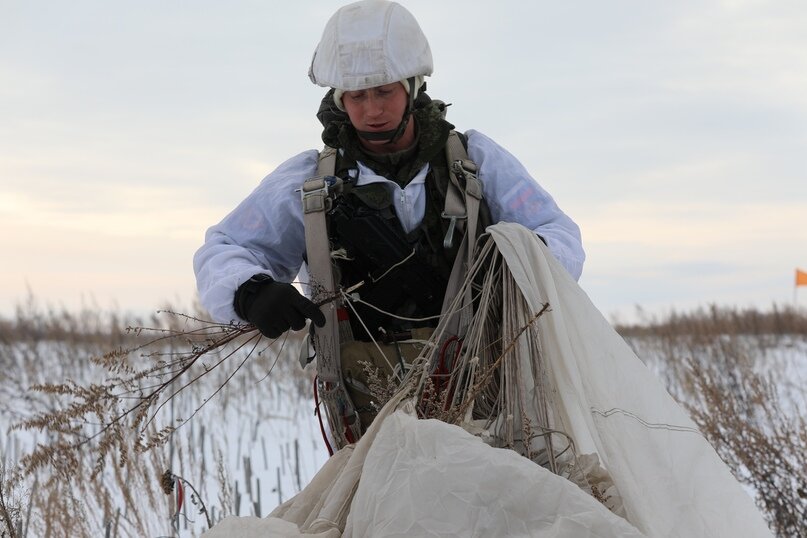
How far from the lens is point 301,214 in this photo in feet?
8.07

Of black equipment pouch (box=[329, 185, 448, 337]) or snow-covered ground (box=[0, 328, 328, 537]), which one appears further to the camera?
snow-covered ground (box=[0, 328, 328, 537])

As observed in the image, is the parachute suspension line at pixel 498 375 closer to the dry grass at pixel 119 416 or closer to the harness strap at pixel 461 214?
the harness strap at pixel 461 214

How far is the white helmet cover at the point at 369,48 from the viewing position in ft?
7.61

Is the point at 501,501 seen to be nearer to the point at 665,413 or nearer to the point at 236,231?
the point at 665,413

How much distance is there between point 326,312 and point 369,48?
0.68 m

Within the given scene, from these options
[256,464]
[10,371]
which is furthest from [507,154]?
[10,371]

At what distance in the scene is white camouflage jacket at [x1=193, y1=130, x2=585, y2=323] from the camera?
2363 mm

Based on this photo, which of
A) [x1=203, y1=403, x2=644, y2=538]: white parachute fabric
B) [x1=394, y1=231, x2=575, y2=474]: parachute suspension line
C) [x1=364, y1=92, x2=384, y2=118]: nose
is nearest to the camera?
[x1=203, y1=403, x2=644, y2=538]: white parachute fabric

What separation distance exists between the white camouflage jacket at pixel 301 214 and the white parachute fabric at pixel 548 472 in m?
0.33

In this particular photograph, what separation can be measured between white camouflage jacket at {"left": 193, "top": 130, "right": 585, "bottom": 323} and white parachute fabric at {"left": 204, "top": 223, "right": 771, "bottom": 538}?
1.09ft

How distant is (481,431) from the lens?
175 centimetres

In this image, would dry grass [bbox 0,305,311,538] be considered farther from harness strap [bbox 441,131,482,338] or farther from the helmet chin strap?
the helmet chin strap

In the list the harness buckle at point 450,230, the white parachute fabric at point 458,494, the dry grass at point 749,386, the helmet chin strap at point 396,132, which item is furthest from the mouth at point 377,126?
the dry grass at point 749,386

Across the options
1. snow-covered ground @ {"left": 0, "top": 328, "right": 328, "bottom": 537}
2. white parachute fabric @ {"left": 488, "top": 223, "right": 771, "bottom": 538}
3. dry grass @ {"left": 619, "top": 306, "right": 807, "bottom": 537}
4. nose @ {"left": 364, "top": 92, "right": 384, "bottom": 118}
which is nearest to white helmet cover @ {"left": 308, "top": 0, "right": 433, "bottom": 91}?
nose @ {"left": 364, "top": 92, "right": 384, "bottom": 118}
